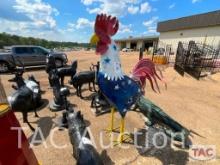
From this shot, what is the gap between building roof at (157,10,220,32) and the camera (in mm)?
24500

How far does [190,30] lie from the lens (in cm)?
2958

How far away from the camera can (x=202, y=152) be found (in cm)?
365

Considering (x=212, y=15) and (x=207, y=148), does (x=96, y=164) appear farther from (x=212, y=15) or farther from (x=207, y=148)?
(x=212, y=15)

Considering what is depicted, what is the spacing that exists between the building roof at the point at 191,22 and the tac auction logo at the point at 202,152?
24.8 metres

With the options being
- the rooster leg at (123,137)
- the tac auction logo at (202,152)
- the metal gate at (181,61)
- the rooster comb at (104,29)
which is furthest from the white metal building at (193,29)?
the rooster comb at (104,29)

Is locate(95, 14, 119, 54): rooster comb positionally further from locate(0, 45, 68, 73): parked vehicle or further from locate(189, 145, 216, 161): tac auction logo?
locate(0, 45, 68, 73): parked vehicle

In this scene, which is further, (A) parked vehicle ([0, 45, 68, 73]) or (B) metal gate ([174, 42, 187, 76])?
(A) parked vehicle ([0, 45, 68, 73])

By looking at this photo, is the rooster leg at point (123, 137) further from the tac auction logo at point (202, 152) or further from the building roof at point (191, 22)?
the building roof at point (191, 22)

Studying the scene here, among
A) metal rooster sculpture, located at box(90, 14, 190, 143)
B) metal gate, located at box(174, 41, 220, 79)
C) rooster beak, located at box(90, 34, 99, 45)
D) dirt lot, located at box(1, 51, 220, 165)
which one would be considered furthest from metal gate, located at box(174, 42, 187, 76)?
rooster beak, located at box(90, 34, 99, 45)

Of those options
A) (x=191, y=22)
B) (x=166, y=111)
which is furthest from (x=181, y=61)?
(x=191, y=22)

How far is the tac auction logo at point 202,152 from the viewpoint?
3471 millimetres

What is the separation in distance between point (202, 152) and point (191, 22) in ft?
99.6

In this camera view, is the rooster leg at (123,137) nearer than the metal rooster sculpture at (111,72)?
No

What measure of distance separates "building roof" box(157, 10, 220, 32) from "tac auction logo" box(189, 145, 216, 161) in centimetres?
2480
